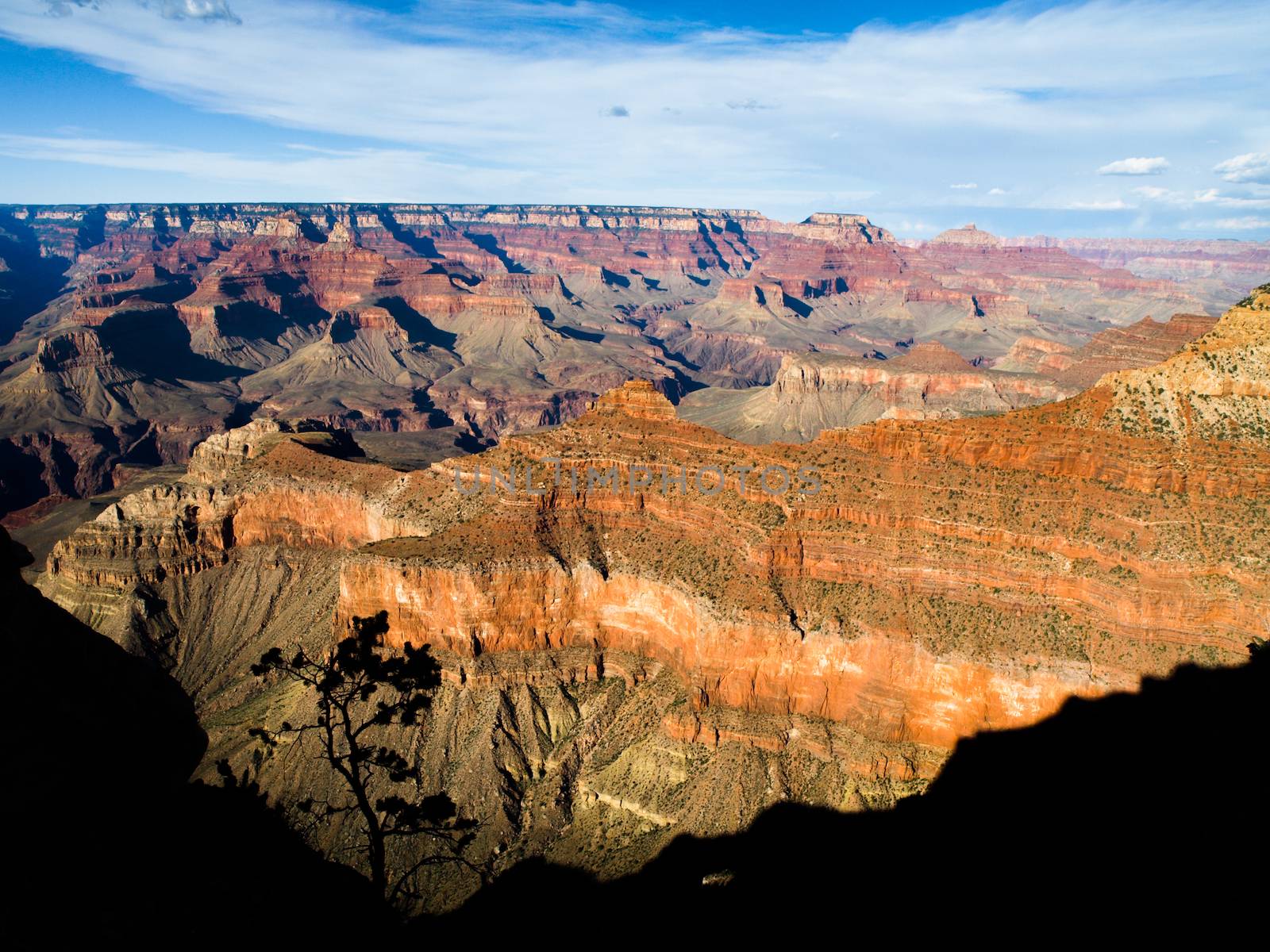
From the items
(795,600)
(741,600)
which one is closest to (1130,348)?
(795,600)

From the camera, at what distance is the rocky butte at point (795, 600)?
157 feet

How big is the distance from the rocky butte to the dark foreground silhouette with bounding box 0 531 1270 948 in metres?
2.48

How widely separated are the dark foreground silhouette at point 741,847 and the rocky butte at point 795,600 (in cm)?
248

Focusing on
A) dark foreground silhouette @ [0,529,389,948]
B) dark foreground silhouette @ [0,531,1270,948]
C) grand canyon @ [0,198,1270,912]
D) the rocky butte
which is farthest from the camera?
grand canyon @ [0,198,1270,912]

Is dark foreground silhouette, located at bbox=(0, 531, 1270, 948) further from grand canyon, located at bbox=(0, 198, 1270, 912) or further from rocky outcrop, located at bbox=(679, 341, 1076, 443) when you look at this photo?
rocky outcrop, located at bbox=(679, 341, 1076, 443)

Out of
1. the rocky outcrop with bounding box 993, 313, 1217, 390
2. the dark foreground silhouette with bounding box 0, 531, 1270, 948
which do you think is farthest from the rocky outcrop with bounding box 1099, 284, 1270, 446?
the rocky outcrop with bounding box 993, 313, 1217, 390

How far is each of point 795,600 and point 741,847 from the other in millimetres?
17005

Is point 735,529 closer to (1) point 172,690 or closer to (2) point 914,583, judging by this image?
(2) point 914,583

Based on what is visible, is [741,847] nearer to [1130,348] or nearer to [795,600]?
[795,600]

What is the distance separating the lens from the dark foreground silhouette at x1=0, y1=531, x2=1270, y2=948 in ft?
62.7

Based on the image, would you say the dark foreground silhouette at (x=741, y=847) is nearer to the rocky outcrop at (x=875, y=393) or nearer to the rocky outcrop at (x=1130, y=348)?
the rocky outcrop at (x=875, y=393)

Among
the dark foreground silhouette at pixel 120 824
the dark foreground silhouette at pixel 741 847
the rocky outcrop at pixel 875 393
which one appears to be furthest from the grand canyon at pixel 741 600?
the rocky outcrop at pixel 875 393

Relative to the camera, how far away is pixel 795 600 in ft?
177

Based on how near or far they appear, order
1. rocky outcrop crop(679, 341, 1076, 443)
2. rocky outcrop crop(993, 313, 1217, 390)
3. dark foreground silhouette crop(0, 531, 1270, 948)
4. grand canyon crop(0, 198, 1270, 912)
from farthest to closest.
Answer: rocky outcrop crop(679, 341, 1076, 443) < rocky outcrop crop(993, 313, 1217, 390) < grand canyon crop(0, 198, 1270, 912) < dark foreground silhouette crop(0, 531, 1270, 948)
